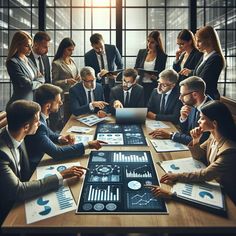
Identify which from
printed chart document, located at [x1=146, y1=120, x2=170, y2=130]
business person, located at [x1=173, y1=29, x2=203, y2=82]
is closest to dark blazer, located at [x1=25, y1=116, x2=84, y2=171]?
printed chart document, located at [x1=146, y1=120, x2=170, y2=130]

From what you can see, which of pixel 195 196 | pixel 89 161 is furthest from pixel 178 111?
pixel 195 196

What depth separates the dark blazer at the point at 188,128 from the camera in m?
2.79

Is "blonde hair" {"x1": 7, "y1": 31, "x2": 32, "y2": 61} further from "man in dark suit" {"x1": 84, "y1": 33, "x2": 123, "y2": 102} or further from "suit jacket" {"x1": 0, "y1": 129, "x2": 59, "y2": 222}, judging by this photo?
"suit jacket" {"x1": 0, "y1": 129, "x2": 59, "y2": 222}

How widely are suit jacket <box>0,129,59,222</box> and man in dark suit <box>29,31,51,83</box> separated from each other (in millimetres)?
2385

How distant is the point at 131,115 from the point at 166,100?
646mm

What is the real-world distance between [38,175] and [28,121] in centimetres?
32

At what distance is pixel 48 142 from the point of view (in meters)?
2.51

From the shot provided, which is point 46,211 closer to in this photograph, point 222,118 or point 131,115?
point 222,118

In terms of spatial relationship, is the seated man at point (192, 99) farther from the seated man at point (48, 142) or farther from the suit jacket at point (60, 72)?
the suit jacket at point (60, 72)

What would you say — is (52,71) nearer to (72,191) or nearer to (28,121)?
(28,121)

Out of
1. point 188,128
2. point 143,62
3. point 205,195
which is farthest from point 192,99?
point 143,62

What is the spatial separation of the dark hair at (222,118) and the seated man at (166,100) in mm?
1635

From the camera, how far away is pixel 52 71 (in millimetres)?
4562

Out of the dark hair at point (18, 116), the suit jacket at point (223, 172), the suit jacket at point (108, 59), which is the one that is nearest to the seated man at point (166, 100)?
the suit jacket at point (108, 59)
